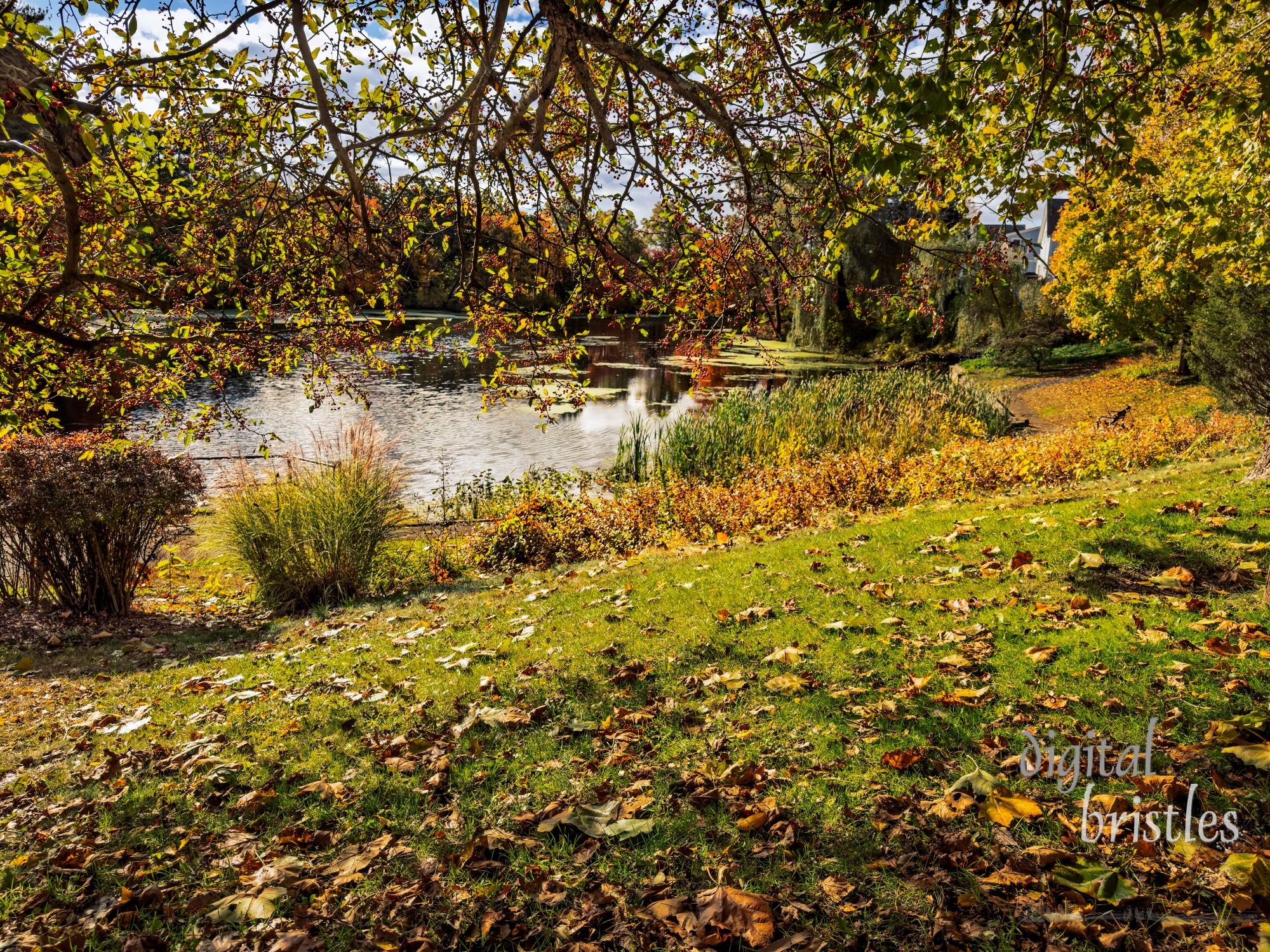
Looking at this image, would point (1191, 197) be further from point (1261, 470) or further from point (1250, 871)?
point (1250, 871)

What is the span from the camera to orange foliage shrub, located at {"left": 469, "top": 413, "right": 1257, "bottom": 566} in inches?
336

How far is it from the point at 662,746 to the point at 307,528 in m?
6.17

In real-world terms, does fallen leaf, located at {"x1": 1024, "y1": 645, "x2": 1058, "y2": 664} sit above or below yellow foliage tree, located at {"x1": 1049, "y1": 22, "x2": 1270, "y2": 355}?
below

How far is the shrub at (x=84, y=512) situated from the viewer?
6777mm

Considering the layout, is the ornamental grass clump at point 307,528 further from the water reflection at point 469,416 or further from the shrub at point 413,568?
the water reflection at point 469,416

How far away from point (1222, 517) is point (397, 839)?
6010 millimetres

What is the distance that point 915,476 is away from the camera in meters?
9.23

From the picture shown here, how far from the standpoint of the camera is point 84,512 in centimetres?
692

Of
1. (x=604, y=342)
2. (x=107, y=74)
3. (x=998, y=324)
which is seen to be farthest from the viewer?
(x=604, y=342)

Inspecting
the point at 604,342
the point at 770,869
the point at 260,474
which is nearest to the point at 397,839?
the point at 770,869

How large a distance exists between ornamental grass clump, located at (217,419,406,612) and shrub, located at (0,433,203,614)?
568 millimetres

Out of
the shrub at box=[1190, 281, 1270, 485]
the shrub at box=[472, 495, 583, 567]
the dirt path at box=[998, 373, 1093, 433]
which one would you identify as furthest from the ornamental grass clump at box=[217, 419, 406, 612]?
the shrub at box=[1190, 281, 1270, 485]

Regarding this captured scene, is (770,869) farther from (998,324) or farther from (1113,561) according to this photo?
(998,324)

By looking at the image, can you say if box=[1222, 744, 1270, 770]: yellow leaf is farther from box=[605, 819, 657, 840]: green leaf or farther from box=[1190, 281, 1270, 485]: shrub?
box=[1190, 281, 1270, 485]: shrub
